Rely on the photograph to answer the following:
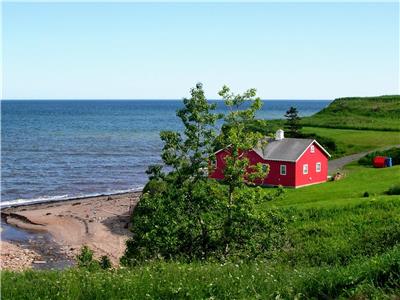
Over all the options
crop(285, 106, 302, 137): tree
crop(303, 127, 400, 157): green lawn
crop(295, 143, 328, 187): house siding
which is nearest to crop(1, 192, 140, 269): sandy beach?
crop(295, 143, 328, 187): house siding

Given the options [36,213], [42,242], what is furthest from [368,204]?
[36,213]

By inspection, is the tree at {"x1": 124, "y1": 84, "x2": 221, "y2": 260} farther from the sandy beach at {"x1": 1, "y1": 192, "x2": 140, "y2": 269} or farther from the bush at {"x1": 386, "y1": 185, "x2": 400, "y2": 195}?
the bush at {"x1": 386, "y1": 185, "x2": 400, "y2": 195}

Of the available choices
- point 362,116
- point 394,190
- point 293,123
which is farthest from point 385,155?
point 362,116

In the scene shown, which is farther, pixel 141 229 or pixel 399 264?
pixel 141 229

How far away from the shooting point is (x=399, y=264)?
33.2 ft

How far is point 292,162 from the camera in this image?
4928 cm

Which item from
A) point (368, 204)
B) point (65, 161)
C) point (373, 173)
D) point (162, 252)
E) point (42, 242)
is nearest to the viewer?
point (162, 252)

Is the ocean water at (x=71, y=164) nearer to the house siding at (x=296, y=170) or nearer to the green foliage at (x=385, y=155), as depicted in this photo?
the house siding at (x=296, y=170)

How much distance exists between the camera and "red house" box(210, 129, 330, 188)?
49.5 m

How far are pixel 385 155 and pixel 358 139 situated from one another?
13.2 m

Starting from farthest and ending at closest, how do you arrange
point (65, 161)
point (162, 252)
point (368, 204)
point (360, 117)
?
point (360, 117)
point (65, 161)
point (368, 204)
point (162, 252)

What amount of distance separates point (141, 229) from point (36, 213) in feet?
114

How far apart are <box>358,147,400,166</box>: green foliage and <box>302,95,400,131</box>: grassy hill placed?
73.7 ft

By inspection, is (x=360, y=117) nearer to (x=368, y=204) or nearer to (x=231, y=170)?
(x=368, y=204)
